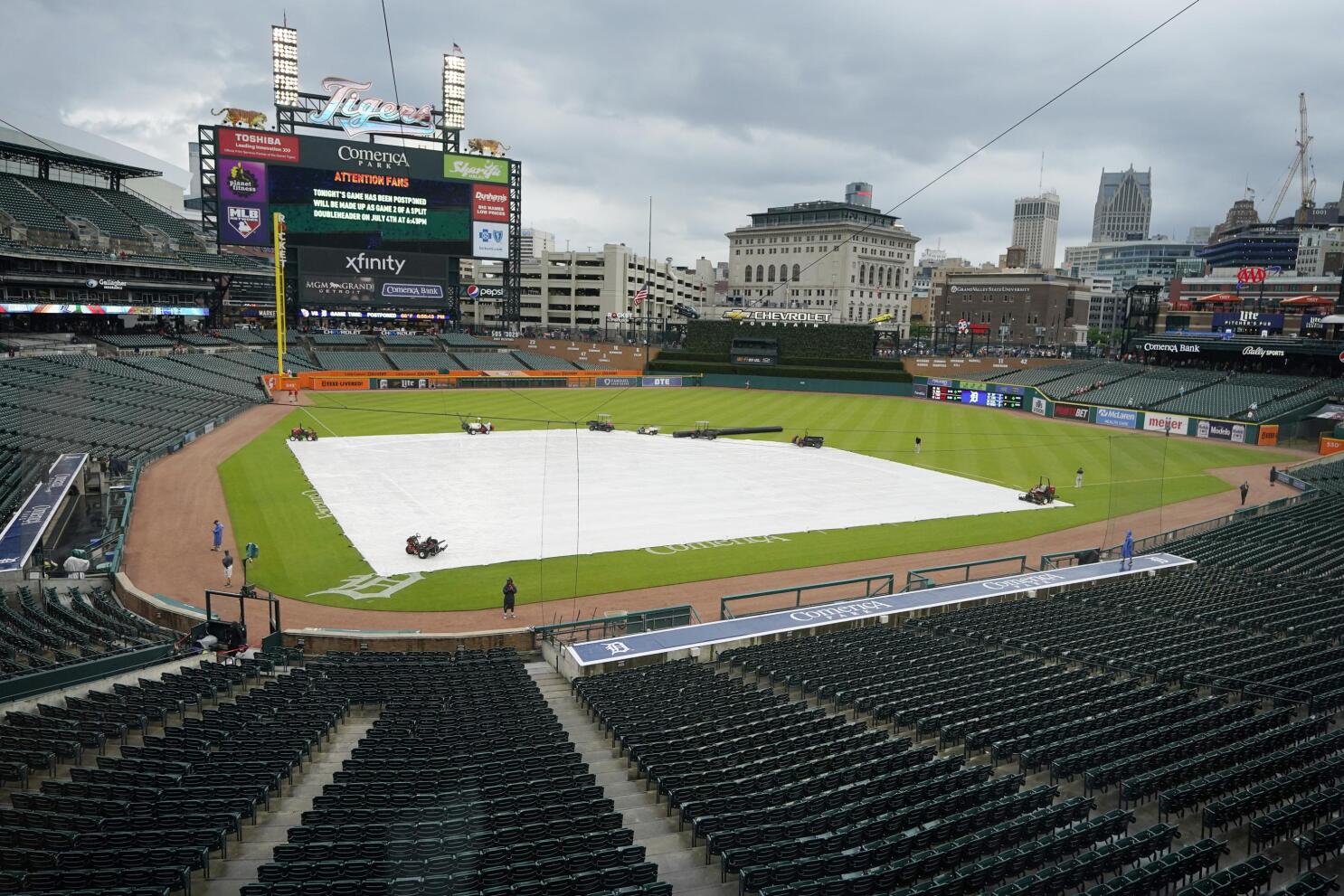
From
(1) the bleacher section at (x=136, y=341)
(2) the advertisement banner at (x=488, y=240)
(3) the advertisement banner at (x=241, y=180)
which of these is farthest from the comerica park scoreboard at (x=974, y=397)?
(1) the bleacher section at (x=136, y=341)

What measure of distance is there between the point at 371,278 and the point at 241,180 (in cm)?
1421

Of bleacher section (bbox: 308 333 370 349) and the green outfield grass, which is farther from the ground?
bleacher section (bbox: 308 333 370 349)

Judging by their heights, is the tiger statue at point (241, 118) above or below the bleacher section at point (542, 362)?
above

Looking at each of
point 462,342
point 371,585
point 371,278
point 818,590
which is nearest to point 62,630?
point 371,585

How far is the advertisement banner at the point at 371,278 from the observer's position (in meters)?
82.0

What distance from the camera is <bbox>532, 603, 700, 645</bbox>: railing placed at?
69.9 ft

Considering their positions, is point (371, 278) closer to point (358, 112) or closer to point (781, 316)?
point (358, 112)

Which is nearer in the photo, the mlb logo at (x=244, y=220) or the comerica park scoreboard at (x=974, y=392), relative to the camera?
the mlb logo at (x=244, y=220)

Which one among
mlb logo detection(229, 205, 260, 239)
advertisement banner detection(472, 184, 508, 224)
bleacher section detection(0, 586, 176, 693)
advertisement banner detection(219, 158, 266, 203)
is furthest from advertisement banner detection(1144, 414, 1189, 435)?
advertisement banner detection(219, 158, 266, 203)

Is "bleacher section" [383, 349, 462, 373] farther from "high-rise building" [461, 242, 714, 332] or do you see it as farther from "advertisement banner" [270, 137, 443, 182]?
"high-rise building" [461, 242, 714, 332]

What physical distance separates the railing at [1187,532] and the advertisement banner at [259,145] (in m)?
74.3

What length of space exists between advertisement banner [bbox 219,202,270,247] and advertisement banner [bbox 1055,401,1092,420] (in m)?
74.3

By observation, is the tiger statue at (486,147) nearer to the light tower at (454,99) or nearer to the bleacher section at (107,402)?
the light tower at (454,99)

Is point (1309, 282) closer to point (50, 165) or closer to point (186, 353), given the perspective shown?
point (186, 353)
